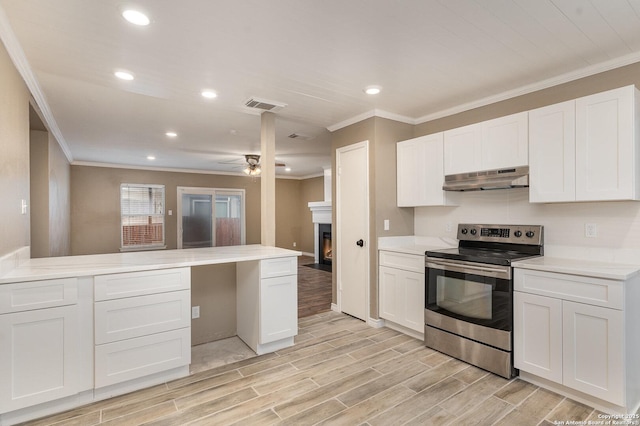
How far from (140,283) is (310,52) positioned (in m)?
2.09

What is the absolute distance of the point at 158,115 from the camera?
389cm

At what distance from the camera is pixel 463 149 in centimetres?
315

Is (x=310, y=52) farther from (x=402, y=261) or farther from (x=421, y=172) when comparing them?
(x=402, y=261)

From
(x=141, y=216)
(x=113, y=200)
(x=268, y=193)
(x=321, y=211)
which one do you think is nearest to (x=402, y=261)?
(x=268, y=193)

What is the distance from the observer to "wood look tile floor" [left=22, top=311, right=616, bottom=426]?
200 centimetres

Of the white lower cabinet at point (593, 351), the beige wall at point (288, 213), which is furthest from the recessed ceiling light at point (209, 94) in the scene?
the beige wall at point (288, 213)

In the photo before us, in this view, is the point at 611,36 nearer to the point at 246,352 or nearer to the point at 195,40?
the point at 195,40

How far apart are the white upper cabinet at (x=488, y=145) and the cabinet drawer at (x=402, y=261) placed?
0.95 metres

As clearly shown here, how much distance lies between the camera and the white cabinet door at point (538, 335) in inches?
87.4

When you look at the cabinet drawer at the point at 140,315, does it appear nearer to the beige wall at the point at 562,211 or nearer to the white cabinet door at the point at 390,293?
the white cabinet door at the point at 390,293

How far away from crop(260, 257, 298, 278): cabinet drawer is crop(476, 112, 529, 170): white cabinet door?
202cm

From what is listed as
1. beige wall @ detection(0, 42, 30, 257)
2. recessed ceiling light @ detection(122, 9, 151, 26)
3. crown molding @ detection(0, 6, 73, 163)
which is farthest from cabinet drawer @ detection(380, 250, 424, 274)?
crown molding @ detection(0, 6, 73, 163)

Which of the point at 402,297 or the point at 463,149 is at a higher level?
the point at 463,149

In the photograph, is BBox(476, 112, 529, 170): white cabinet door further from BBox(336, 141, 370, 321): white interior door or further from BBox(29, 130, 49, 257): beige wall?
BBox(29, 130, 49, 257): beige wall
